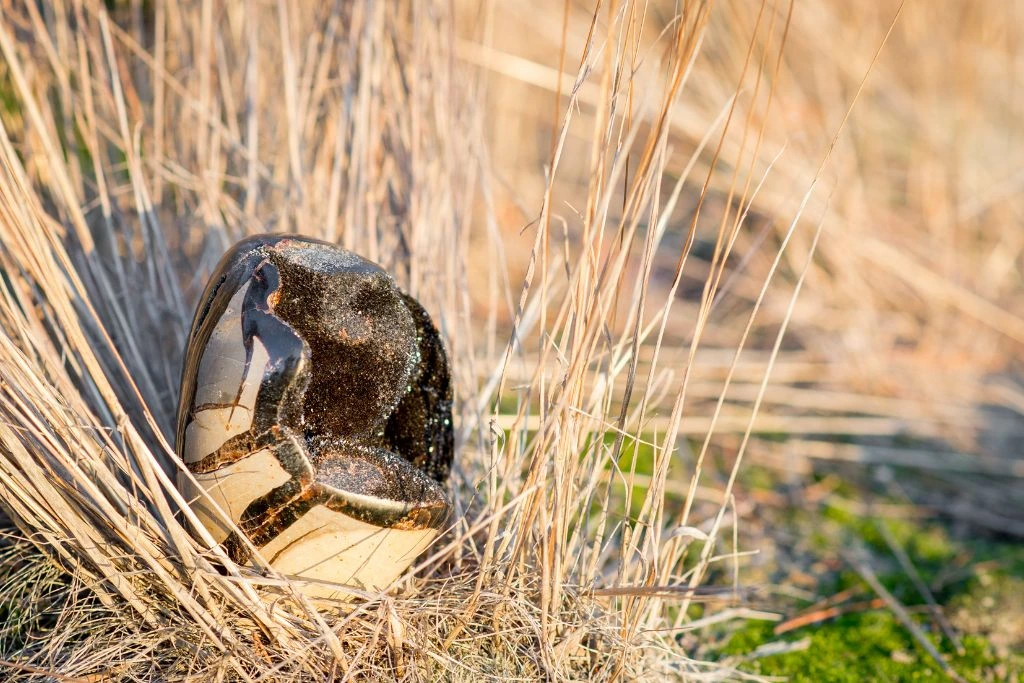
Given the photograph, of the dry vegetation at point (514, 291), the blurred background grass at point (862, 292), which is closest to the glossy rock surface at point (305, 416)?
the dry vegetation at point (514, 291)

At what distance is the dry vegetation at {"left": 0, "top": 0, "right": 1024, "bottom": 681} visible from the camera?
1379mm

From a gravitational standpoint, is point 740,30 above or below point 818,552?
above

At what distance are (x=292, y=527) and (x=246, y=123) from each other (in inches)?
50.0

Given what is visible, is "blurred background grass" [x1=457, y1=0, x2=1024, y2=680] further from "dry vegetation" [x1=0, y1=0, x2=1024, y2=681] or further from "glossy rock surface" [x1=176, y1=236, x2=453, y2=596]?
"glossy rock surface" [x1=176, y1=236, x2=453, y2=596]

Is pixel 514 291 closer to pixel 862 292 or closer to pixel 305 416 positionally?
pixel 862 292

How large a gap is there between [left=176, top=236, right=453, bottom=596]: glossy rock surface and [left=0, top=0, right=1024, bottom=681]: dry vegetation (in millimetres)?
78

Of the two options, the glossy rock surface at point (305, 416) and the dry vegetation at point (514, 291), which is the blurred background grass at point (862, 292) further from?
the glossy rock surface at point (305, 416)

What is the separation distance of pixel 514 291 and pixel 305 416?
2.53m

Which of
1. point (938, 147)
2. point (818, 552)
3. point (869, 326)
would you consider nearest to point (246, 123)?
point (818, 552)

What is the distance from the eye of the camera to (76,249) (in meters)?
1.93

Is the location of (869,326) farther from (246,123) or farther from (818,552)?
(246,123)

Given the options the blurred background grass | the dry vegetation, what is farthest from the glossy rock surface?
the blurred background grass

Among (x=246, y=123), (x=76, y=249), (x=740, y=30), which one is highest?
(x=740, y=30)

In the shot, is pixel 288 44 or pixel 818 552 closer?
pixel 288 44
